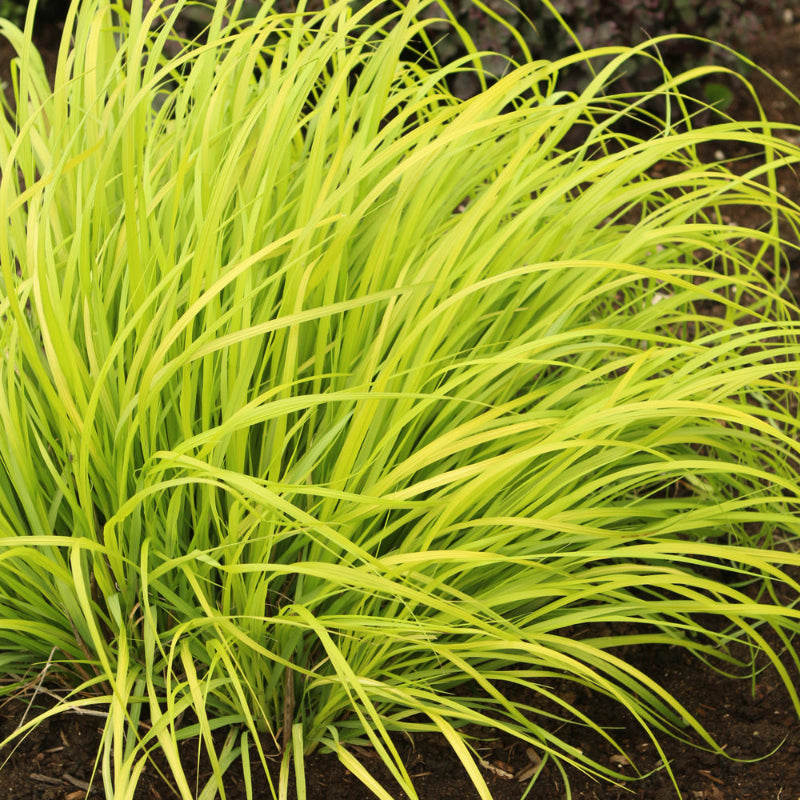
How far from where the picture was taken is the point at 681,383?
1532 millimetres

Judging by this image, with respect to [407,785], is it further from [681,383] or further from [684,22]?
[684,22]

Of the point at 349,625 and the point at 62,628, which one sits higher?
the point at 349,625

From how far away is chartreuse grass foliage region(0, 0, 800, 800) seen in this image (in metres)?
1.43

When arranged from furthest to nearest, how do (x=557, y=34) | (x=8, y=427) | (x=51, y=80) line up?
(x=51, y=80) < (x=557, y=34) < (x=8, y=427)

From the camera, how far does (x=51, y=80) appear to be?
4152 mm

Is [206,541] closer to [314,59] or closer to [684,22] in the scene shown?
[314,59]

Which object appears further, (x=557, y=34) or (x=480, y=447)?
(x=557, y=34)

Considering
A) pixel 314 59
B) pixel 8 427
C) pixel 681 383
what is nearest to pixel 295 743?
pixel 8 427

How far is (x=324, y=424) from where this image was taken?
1631 mm

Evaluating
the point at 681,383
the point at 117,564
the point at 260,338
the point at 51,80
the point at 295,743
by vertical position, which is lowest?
the point at 51,80

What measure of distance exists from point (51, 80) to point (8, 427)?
10.0 feet

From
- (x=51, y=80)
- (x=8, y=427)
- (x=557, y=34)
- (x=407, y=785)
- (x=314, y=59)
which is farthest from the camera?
(x=51, y=80)

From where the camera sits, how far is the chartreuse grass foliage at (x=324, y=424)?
4.69 feet

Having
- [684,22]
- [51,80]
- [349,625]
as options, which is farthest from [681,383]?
[51,80]
